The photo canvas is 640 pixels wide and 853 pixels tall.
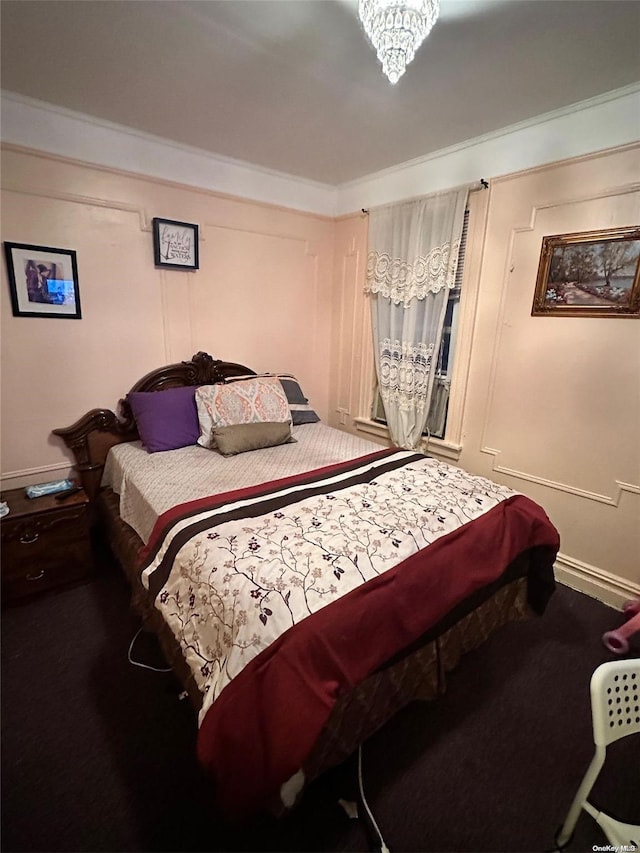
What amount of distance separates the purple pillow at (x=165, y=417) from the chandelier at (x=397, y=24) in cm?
202

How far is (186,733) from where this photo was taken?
1.50m

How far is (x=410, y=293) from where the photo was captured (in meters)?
2.87

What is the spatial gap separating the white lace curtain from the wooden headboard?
56.6 inches

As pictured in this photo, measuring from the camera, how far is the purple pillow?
2.45 metres

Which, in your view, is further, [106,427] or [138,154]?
[106,427]

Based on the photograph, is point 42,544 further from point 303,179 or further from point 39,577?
point 303,179

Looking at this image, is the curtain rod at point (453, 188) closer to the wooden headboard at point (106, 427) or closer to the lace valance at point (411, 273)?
the lace valance at point (411, 273)

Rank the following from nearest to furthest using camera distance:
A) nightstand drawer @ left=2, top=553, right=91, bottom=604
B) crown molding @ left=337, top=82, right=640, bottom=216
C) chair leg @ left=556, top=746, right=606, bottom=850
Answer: chair leg @ left=556, top=746, right=606, bottom=850 < crown molding @ left=337, top=82, right=640, bottom=216 < nightstand drawer @ left=2, top=553, right=91, bottom=604

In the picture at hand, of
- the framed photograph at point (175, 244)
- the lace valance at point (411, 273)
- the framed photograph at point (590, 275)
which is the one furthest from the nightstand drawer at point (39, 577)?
the framed photograph at point (590, 275)

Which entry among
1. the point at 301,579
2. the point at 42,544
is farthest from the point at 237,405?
the point at 301,579

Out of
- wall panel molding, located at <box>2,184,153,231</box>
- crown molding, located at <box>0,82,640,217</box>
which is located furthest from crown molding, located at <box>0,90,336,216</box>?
wall panel molding, located at <box>2,184,153,231</box>

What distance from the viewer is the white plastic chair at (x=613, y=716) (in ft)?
3.33

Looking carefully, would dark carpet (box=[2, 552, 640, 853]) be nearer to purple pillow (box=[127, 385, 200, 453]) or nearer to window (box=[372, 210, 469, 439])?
purple pillow (box=[127, 385, 200, 453])

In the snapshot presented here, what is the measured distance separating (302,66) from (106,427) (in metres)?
2.28
